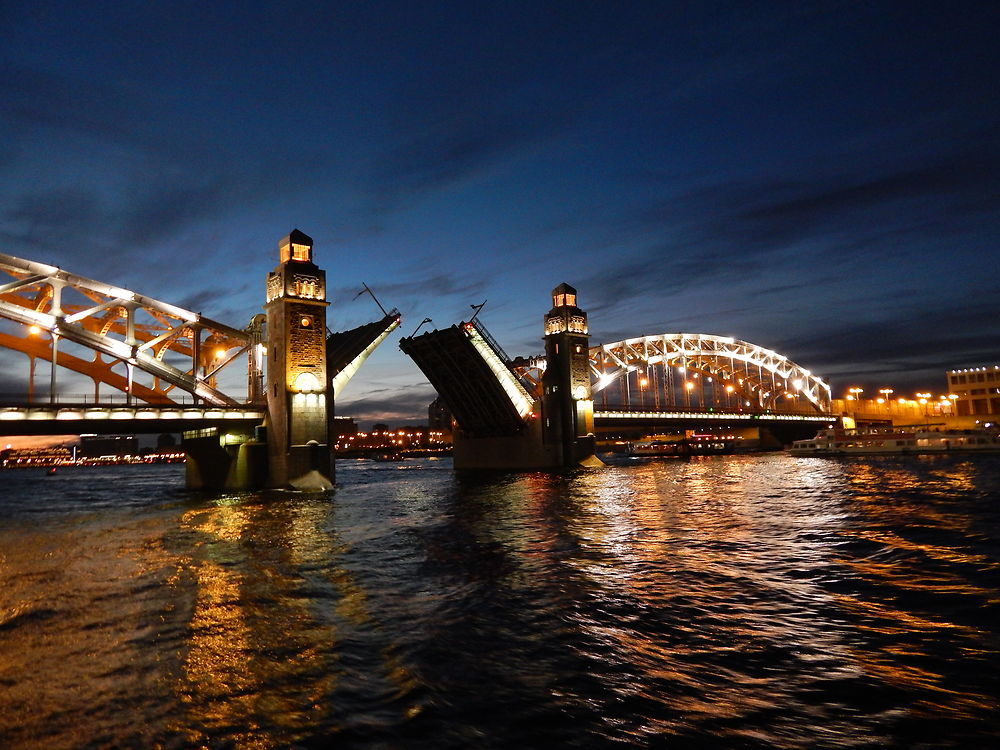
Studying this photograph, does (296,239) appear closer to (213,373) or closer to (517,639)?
(213,373)

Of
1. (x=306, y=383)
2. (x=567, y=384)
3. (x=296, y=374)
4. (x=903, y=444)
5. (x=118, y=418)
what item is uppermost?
(x=296, y=374)

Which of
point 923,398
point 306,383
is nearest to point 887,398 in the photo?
point 923,398

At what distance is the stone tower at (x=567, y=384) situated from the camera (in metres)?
62.2

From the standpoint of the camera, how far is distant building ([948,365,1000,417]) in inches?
4906

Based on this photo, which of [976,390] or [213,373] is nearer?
[213,373]

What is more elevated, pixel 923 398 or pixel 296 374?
pixel 296 374

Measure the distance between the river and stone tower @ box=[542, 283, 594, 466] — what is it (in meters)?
42.4

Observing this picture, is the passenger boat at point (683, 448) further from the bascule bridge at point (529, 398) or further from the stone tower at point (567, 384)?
the stone tower at point (567, 384)

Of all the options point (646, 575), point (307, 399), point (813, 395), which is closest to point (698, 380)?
point (813, 395)

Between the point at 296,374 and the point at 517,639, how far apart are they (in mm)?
36103

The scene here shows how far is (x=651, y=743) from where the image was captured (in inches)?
223

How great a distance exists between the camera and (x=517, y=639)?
29.2 feet

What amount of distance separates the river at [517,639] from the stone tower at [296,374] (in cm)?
2140

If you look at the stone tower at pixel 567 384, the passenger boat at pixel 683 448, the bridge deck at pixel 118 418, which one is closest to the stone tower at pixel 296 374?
the bridge deck at pixel 118 418
